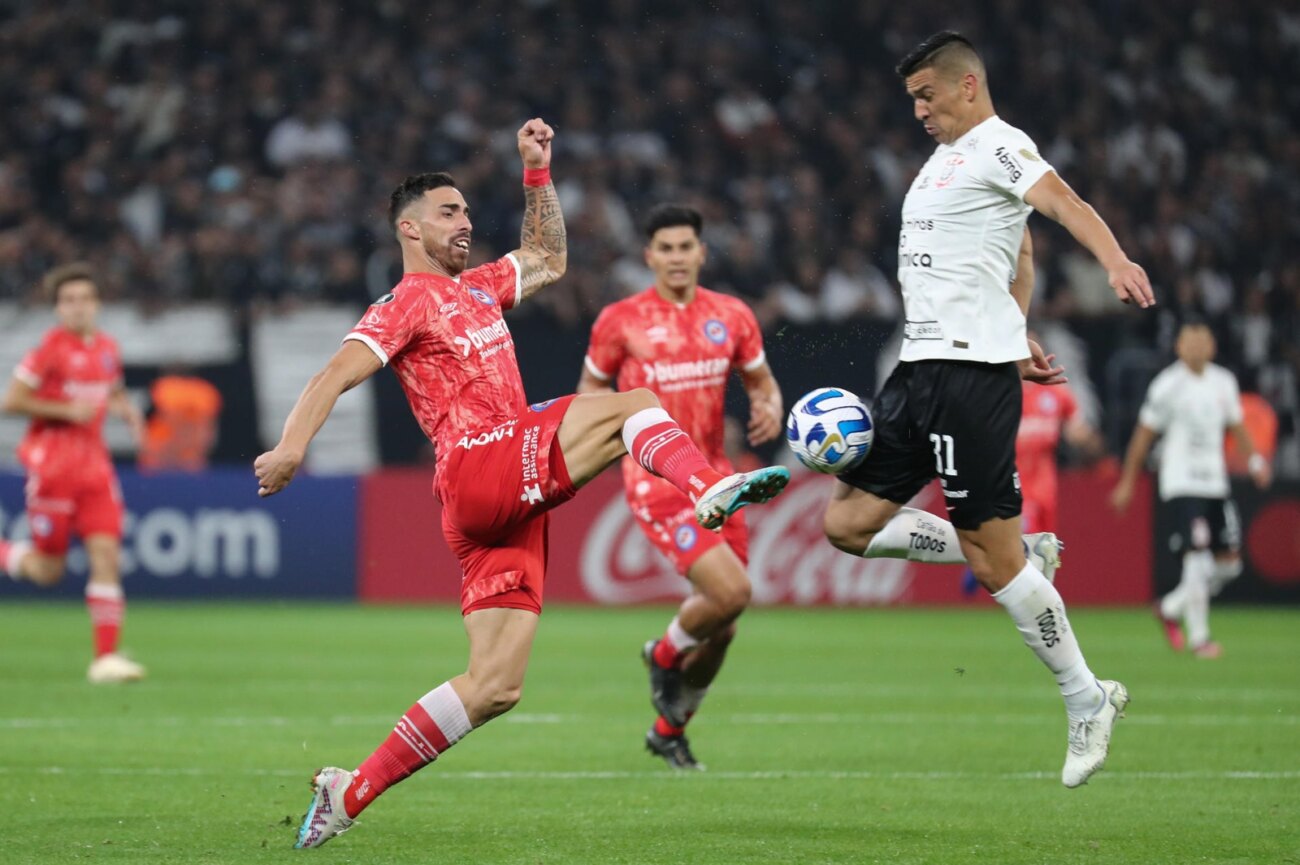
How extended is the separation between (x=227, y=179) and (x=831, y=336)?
7977 millimetres

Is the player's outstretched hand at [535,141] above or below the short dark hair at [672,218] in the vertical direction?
above

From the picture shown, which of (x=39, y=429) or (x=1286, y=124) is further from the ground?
(x=1286, y=124)

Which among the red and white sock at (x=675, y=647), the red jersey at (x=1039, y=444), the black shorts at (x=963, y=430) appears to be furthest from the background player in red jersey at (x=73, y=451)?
the red jersey at (x=1039, y=444)

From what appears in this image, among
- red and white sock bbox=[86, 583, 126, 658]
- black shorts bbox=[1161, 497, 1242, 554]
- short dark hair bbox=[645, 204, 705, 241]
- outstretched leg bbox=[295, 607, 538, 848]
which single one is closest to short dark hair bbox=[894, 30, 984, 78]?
outstretched leg bbox=[295, 607, 538, 848]

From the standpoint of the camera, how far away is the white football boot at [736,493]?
20.6ft

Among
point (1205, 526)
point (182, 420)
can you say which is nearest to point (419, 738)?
point (1205, 526)

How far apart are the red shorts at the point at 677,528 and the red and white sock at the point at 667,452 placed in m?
2.46

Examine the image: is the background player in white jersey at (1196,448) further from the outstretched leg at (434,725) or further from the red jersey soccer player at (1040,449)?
the outstretched leg at (434,725)

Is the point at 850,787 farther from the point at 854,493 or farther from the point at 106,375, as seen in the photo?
the point at 106,375

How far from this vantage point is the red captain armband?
7758 mm

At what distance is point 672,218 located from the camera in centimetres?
991

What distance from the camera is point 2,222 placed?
22031 millimetres

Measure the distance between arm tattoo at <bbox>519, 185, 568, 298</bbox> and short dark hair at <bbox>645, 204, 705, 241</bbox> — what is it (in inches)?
79.9

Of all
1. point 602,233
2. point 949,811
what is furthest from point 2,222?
point 949,811
